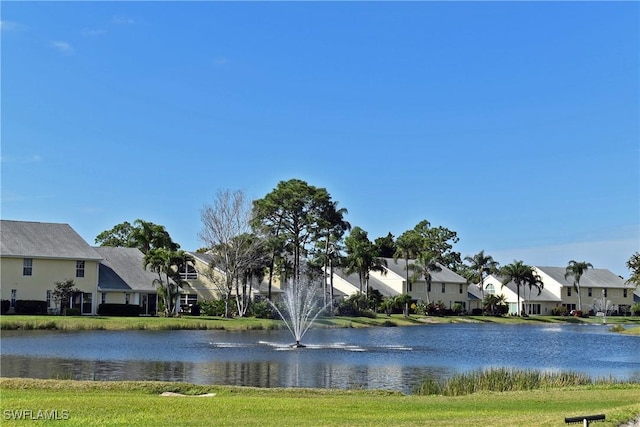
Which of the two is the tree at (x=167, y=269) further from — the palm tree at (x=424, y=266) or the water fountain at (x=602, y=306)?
the water fountain at (x=602, y=306)

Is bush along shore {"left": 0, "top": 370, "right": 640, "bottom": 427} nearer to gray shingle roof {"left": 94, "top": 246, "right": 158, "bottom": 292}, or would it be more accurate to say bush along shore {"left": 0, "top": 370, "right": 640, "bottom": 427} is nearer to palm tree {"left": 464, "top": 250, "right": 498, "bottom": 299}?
gray shingle roof {"left": 94, "top": 246, "right": 158, "bottom": 292}

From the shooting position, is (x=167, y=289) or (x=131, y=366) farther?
(x=167, y=289)

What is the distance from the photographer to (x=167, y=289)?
68625mm

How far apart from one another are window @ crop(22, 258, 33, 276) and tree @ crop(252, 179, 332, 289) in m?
24.3

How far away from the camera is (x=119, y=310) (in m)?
67.8

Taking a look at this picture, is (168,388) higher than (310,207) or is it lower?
lower

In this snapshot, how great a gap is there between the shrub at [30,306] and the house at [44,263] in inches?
27.6

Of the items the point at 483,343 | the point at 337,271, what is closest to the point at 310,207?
the point at 337,271

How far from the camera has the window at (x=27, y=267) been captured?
6525 centimetres

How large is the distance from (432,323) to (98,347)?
179ft

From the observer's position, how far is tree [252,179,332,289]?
271ft

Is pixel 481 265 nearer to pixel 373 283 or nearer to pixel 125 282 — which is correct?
pixel 373 283

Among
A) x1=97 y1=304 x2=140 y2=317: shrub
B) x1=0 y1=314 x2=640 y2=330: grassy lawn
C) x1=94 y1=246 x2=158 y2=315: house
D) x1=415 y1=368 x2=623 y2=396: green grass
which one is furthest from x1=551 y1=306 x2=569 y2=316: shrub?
x1=415 y1=368 x2=623 y2=396: green grass

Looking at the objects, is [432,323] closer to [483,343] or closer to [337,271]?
[337,271]
